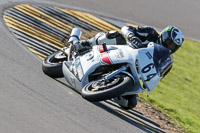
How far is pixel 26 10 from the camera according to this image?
11188 millimetres

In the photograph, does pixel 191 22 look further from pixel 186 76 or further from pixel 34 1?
pixel 34 1

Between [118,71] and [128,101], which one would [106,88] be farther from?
[128,101]

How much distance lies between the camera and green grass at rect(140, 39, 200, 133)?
8.94 m

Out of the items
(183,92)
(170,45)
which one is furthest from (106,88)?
(183,92)

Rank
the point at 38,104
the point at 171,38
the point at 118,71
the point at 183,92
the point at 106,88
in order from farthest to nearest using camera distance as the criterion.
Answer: the point at 183,92 → the point at 171,38 → the point at 118,71 → the point at 106,88 → the point at 38,104

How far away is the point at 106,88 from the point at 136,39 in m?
1.04

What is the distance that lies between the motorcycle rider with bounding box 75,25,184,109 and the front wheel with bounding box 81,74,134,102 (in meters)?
0.64

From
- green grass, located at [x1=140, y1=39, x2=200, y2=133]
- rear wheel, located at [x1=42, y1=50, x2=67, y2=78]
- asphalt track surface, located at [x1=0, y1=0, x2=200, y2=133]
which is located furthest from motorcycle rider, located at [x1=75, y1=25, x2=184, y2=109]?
green grass, located at [x1=140, y1=39, x2=200, y2=133]

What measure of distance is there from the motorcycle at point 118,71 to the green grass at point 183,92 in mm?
1978

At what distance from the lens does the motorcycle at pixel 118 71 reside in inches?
256

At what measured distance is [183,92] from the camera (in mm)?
10609

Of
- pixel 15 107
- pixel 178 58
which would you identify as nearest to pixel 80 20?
pixel 178 58

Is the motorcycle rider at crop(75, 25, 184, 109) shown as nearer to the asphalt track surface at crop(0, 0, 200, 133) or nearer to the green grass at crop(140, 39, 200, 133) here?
the asphalt track surface at crop(0, 0, 200, 133)

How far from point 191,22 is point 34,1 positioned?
591 centimetres
